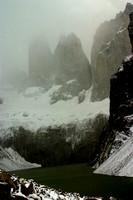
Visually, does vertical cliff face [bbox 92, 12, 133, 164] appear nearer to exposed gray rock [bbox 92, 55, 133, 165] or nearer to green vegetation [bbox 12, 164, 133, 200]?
exposed gray rock [bbox 92, 55, 133, 165]

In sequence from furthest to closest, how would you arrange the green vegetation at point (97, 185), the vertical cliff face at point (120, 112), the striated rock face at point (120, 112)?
the vertical cliff face at point (120, 112) < the striated rock face at point (120, 112) < the green vegetation at point (97, 185)

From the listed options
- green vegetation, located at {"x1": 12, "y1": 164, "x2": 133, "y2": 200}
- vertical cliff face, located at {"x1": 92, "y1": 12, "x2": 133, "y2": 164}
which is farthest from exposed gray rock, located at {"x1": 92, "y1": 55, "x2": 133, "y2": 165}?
green vegetation, located at {"x1": 12, "y1": 164, "x2": 133, "y2": 200}

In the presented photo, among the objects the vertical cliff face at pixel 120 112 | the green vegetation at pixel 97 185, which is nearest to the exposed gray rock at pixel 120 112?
the vertical cliff face at pixel 120 112

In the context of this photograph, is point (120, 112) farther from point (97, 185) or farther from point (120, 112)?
point (97, 185)

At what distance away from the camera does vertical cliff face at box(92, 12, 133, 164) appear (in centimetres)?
9662

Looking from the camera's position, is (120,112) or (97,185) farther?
(120,112)

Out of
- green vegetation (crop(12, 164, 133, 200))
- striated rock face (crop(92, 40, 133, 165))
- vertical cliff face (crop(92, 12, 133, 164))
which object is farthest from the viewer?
vertical cliff face (crop(92, 12, 133, 164))

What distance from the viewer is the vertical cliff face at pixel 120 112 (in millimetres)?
96625

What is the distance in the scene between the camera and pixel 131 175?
187ft

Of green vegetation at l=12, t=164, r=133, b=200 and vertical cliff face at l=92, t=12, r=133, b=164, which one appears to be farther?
vertical cliff face at l=92, t=12, r=133, b=164

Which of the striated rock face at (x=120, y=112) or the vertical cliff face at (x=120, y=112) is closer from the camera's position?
the striated rock face at (x=120, y=112)

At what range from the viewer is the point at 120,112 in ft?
367

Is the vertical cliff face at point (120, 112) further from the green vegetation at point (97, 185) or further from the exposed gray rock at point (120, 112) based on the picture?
the green vegetation at point (97, 185)

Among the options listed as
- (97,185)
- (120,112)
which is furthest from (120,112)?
(97,185)
